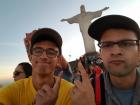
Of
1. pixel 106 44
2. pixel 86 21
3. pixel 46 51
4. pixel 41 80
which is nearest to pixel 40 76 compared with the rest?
pixel 41 80

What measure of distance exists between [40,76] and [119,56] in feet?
3.56

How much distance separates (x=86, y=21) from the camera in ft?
59.0

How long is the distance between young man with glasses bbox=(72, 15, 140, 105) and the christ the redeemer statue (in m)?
14.6

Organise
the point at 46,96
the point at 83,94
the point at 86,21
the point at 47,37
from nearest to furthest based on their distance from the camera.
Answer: the point at 83,94 → the point at 46,96 → the point at 47,37 → the point at 86,21

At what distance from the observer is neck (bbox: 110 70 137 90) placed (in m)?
3.04

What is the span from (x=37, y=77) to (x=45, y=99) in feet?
2.26

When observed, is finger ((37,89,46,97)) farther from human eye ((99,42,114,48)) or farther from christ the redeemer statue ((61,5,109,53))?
christ the redeemer statue ((61,5,109,53))

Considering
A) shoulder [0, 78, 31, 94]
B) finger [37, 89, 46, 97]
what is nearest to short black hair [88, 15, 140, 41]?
finger [37, 89, 46, 97]

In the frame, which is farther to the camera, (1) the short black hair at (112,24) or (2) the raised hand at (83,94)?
(1) the short black hair at (112,24)

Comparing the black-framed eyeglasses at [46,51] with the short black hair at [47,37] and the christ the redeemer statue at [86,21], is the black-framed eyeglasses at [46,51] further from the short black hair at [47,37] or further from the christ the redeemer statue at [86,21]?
the christ the redeemer statue at [86,21]

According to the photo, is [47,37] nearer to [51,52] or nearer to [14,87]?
[51,52]

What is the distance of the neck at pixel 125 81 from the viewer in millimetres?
3035

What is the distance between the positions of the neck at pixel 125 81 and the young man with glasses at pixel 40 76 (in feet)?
2.06

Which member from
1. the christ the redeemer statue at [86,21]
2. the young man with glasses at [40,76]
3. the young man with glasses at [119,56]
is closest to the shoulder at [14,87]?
the young man with glasses at [40,76]
